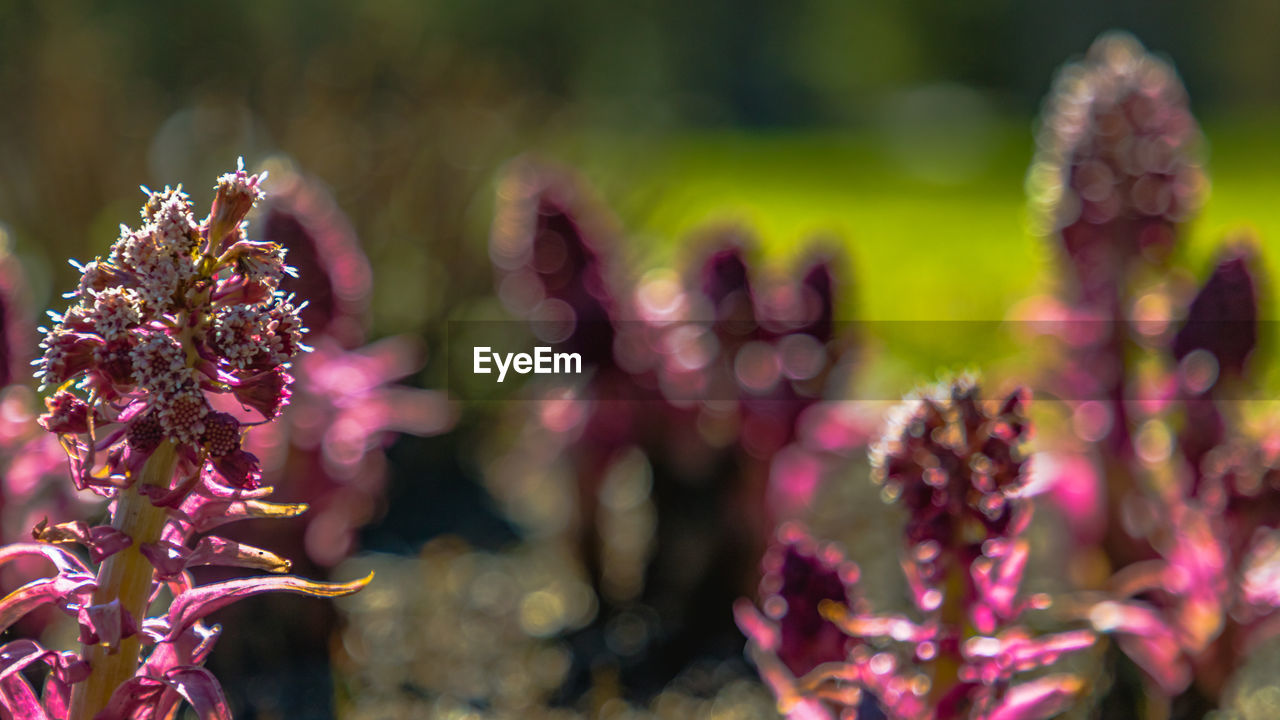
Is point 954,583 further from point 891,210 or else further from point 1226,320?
point 891,210

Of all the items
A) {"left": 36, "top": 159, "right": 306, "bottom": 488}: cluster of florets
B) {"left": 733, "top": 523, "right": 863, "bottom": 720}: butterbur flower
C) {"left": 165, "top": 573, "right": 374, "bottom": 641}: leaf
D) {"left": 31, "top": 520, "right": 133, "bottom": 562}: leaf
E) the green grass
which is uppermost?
the green grass

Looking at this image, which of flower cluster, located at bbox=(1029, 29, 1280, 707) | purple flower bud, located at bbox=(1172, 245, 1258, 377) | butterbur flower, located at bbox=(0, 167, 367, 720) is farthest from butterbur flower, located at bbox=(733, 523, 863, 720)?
purple flower bud, located at bbox=(1172, 245, 1258, 377)

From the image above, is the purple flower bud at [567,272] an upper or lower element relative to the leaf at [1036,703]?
upper

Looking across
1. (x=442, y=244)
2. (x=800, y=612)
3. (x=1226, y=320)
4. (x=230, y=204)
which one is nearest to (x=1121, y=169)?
(x=1226, y=320)

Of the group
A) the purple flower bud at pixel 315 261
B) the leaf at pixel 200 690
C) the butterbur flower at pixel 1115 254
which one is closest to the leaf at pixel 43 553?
the leaf at pixel 200 690

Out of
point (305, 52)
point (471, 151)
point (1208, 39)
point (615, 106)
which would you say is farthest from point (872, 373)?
point (1208, 39)

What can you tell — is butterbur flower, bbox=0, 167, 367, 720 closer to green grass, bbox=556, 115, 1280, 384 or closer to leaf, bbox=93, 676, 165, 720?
leaf, bbox=93, 676, 165, 720

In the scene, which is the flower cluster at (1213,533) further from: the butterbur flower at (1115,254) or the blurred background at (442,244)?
the blurred background at (442,244)
